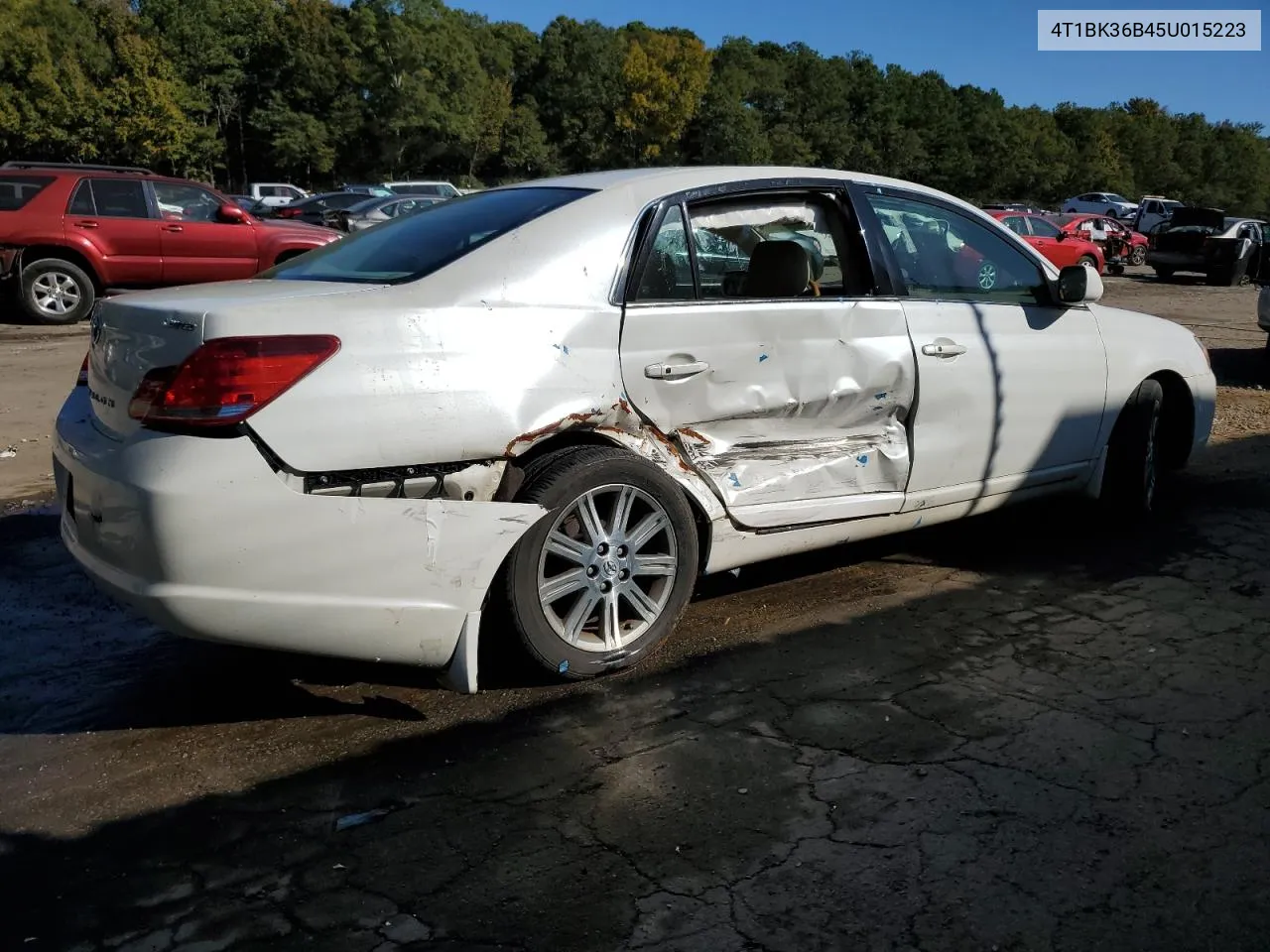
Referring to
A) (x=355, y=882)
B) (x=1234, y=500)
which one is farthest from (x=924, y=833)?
(x=1234, y=500)

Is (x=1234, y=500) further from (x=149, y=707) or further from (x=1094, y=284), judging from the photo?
(x=149, y=707)

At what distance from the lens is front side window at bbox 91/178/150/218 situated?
13.6 metres

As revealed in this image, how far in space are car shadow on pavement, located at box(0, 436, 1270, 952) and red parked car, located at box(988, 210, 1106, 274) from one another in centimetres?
2108

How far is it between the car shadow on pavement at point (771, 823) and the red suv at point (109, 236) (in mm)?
11812

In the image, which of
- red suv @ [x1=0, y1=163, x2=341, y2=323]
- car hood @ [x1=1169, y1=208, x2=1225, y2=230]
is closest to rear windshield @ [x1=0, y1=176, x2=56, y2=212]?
red suv @ [x1=0, y1=163, x2=341, y2=323]

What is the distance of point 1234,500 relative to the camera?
6121 millimetres

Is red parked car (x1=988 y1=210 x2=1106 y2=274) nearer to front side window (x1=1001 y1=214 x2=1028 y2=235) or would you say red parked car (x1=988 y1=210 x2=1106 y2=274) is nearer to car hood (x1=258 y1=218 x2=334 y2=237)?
front side window (x1=1001 y1=214 x2=1028 y2=235)

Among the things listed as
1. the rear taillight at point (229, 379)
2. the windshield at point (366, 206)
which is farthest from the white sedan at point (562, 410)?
the windshield at point (366, 206)

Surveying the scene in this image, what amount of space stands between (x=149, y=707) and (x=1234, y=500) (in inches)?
210

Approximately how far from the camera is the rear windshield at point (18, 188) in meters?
13.1

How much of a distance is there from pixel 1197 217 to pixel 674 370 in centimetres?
2804

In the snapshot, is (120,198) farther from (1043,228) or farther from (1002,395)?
(1043,228)

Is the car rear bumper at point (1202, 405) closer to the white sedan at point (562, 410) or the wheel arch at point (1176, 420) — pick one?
the wheel arch at point (1176, 420)

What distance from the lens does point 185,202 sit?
14.1 m
